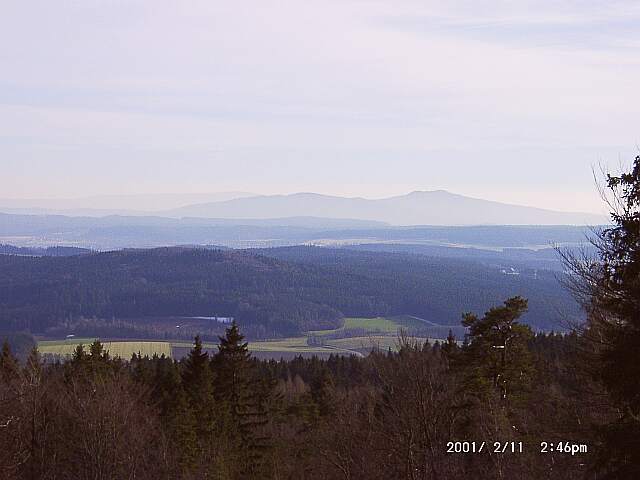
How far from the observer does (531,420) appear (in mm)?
18094

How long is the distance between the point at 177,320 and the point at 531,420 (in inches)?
4133

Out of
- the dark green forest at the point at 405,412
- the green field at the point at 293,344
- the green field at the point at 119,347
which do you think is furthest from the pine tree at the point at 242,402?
the green field at the point at 119,347

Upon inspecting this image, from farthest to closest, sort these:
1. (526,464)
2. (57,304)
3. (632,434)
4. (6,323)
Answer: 1. (57,304)
2. (6,323)
3. (526,464)
4. (632,434)

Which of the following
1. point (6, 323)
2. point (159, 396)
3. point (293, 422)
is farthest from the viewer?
point (6, 323)

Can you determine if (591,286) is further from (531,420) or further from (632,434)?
(531,420)

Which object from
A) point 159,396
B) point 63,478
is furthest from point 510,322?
point 159,396

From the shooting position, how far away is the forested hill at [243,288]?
11556 cm

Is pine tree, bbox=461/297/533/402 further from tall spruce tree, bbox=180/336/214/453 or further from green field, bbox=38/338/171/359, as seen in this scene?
green field, bbox=38/338/171/359

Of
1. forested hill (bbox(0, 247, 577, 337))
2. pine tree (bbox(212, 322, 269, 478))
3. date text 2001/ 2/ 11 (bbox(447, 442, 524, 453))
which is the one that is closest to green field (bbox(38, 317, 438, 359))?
forested hill (bbox(0, 247, 577, 337))

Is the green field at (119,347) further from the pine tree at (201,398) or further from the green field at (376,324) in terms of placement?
the pine tree at (201,398)

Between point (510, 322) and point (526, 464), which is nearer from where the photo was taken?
point (526, 464)

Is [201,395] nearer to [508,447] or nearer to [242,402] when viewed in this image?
[242,402]

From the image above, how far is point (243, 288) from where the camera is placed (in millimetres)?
133500

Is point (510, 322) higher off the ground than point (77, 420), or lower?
higher
